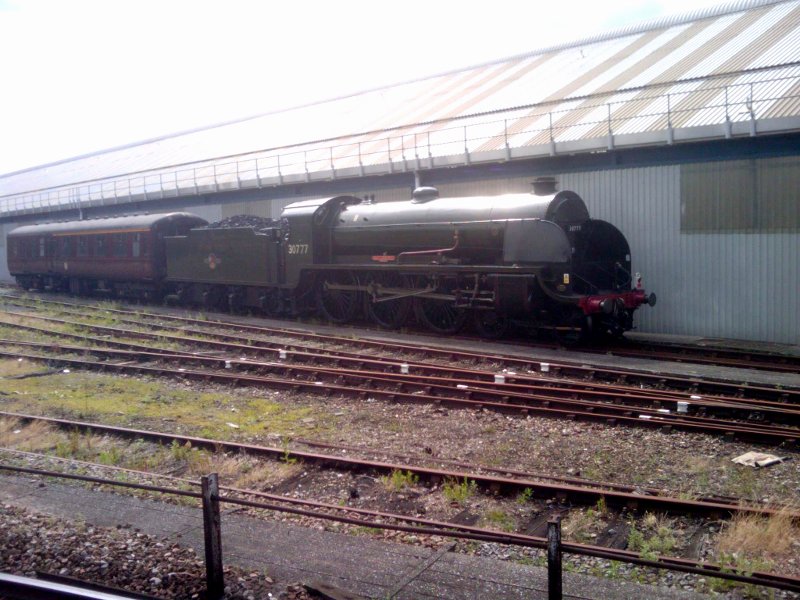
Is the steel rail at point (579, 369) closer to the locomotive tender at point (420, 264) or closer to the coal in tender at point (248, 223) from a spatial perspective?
the locomotive tender at point (420, 264)

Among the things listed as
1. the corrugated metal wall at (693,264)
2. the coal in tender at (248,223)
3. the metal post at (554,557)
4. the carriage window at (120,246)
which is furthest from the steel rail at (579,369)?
the carriage window at (120,246)

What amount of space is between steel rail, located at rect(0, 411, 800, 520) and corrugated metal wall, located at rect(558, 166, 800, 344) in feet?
38.2

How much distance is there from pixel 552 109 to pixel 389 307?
8801 millimetres

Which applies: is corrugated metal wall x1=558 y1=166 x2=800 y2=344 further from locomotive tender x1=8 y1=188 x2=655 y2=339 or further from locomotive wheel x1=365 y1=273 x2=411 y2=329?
locomotive wheel x1=365 y1=273 x2=411 y2=329

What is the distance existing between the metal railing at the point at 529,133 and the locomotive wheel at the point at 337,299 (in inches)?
197

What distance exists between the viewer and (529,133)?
21.0m

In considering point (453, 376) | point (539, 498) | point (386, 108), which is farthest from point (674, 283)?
point (386, 108)

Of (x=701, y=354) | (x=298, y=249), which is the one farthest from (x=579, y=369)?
(x=298, y=249)

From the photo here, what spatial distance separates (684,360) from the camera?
14.1 metres

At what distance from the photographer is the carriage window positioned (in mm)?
26469

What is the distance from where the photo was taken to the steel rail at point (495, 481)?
20.9 feet

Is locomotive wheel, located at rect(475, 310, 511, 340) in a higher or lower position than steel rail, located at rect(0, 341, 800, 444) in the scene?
higher

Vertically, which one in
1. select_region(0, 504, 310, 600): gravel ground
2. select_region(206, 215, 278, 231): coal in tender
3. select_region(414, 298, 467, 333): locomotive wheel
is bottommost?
select_region(0, 504, 310, 600): gravel ground

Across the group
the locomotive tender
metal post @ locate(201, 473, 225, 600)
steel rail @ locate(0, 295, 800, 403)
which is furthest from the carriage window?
metal post @ locate(201, 473, 225, 600)
